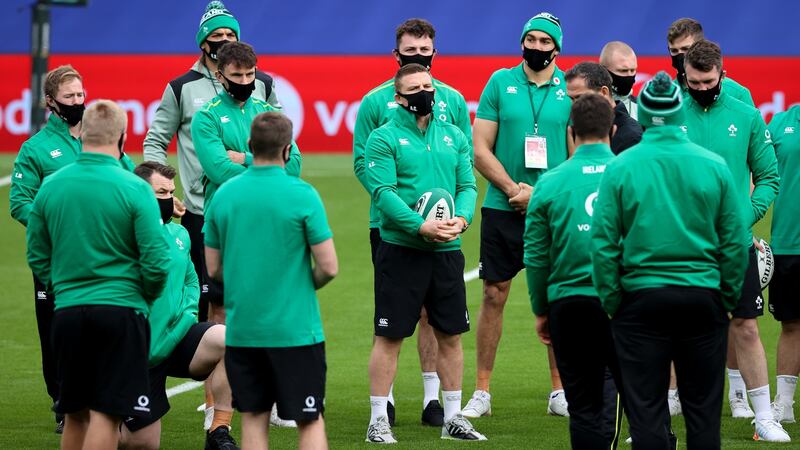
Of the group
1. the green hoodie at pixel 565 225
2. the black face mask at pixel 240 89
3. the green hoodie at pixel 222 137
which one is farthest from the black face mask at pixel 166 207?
the green hoodie at pixel 565 225

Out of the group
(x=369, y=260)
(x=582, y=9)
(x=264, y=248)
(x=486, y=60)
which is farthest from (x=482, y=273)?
(x=582, y=9)

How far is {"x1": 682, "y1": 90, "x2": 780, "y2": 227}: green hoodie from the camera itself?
845cm

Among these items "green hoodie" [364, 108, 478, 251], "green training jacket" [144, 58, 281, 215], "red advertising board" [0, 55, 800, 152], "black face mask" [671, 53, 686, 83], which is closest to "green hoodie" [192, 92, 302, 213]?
"green training jacket" [144, 58, 281, 215]

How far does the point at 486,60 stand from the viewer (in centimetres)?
2238

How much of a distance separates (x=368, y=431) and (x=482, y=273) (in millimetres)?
1567

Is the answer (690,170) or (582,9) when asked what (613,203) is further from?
(582,9)

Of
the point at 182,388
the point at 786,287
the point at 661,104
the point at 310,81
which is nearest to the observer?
the point at 661,104

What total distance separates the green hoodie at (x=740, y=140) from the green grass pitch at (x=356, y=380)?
145cm

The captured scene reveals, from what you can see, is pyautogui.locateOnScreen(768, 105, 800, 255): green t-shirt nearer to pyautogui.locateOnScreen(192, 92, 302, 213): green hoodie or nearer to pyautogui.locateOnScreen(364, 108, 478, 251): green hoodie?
pyautogui.locateOnScreen(364, 108, 478, 251): green hoodie

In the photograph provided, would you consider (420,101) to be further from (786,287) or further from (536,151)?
(786,287)

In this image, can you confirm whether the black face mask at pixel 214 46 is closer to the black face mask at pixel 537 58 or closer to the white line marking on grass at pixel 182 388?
the black face mask at pixel 537 58

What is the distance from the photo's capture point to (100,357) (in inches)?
272

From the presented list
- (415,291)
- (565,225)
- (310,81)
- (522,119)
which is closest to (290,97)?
(310,81)

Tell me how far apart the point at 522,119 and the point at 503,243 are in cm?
82
